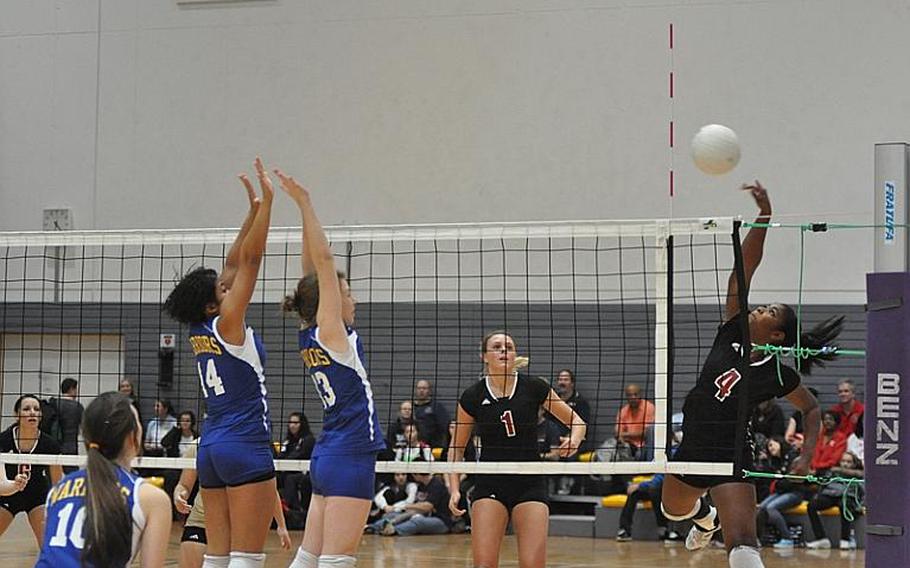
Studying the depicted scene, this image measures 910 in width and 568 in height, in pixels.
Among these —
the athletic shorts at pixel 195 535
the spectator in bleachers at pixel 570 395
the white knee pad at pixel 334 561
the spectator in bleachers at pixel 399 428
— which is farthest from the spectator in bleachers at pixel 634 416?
the white knee pad at pixel 334 561

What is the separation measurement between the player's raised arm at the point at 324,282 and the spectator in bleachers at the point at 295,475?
8.45 m

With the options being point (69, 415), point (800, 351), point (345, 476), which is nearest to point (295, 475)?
point (69, 415)

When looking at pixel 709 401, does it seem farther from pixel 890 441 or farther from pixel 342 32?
pixel 342 32

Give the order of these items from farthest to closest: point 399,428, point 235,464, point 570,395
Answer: point 399,428
point 570,395
point 235,464

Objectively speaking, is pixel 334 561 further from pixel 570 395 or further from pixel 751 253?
pixel 570 395

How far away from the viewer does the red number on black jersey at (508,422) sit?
7047 millimetres

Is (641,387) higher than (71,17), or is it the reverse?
(71,17)

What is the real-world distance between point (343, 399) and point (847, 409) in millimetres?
9094

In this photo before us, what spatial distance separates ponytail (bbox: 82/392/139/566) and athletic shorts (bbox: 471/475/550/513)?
294 cm

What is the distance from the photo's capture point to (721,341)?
692 cm

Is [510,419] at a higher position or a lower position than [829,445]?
higher

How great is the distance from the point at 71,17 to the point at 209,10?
204 cm

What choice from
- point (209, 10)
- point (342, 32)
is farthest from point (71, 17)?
point (342, 32)

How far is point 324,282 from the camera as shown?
5859 mm
